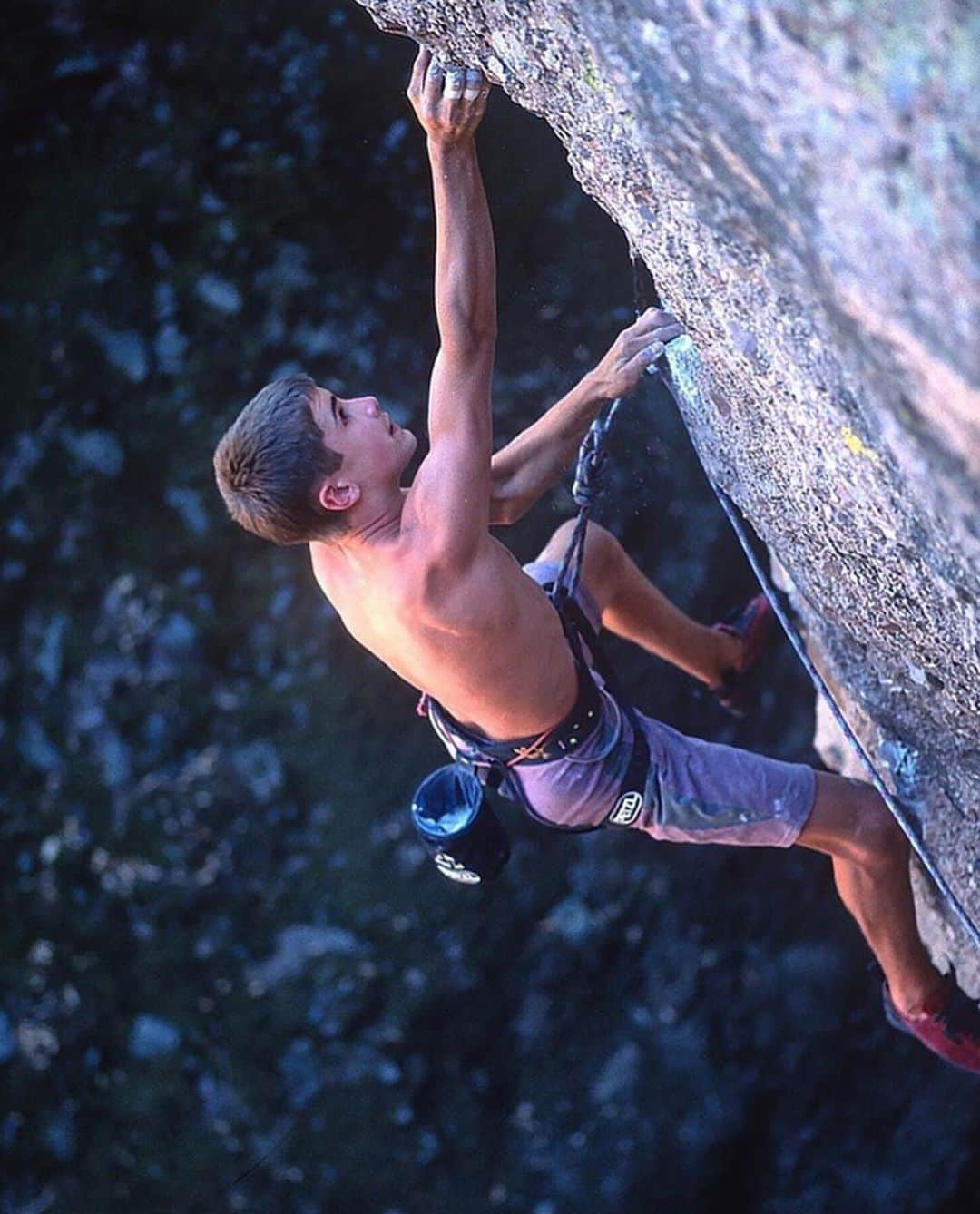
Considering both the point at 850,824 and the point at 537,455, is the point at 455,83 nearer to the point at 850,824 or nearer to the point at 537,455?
the point at 537,455

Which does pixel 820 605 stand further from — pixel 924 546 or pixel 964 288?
pixel 964 288

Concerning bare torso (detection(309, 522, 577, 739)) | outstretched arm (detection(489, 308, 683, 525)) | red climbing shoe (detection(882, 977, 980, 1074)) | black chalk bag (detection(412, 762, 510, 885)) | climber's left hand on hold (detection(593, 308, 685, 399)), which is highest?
climber's left hand on hold (detection(593, 308, 685, 399))

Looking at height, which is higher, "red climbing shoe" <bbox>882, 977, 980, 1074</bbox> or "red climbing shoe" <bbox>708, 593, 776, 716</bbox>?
"red climbing shoe" <bbox>882, 977, 980, 1074</bbox>

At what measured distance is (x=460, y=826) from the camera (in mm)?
2721

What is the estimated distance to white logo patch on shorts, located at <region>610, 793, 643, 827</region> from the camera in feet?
8.63

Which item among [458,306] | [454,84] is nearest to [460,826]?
[458,306]

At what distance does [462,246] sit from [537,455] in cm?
55

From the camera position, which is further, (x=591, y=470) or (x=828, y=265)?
(x=591, y=470)

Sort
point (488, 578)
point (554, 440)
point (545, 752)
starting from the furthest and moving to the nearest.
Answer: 1. point (545, 752)
2. point (554, 440)
3. point (488, 578)

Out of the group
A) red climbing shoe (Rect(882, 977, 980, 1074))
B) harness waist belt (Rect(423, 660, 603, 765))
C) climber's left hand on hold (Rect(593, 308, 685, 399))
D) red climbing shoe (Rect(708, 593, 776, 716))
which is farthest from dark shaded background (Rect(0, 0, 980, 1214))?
climber's left hand on hold (Rect(593, 308, 685, 399))

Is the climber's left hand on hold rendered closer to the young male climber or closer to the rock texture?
the young male climber

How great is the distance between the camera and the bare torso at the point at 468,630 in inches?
88.4

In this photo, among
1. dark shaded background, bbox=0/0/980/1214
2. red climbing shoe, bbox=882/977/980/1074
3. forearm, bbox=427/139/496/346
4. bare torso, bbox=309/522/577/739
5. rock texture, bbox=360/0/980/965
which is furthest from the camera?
dark shaded background, bbox=0/0/980/1214

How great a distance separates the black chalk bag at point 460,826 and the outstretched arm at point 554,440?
60cm
